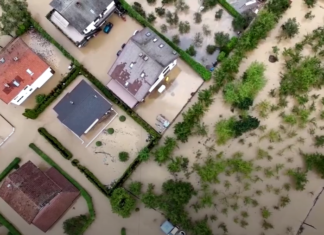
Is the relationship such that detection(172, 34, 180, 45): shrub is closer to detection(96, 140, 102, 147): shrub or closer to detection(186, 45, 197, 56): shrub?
detection(186, 45, 197, 56): shrub

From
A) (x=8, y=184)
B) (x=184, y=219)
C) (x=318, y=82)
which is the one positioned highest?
(x=318, y=82)

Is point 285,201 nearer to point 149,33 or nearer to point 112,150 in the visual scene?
point 112,150

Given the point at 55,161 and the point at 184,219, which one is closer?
the point at 184,219

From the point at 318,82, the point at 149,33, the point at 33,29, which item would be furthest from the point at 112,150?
the point at 318,82

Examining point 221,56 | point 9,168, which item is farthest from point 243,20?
point 9,168

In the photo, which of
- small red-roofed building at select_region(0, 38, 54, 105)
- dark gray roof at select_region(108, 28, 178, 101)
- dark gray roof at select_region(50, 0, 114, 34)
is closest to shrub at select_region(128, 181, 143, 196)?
dark gray roof at select_region(108, 28, 178, 101)

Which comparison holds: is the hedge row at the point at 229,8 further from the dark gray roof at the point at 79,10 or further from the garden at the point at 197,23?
the dark gray roof at the point at 79,10
